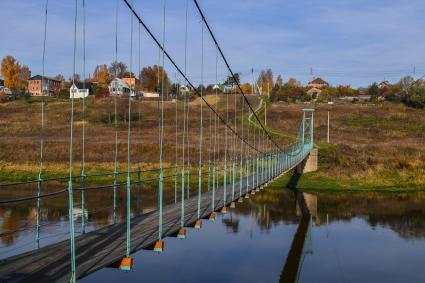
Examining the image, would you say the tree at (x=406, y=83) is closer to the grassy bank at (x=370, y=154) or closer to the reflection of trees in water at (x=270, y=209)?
the grassy bank at (x=370, y=154)

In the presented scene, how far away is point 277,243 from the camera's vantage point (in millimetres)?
18312

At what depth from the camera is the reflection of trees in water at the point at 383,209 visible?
21.4 meters

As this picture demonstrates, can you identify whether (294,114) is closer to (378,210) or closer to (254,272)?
(378,210)

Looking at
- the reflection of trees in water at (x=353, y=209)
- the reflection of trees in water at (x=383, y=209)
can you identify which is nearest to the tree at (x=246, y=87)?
the reflection of trees in water at (x=353, y=209)

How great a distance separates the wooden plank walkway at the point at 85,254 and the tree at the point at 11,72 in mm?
69134

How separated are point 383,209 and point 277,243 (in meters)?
9.16

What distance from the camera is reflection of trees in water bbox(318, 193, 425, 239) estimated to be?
21.4 metres

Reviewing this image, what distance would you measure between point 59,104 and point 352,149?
124 feet

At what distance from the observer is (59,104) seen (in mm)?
63031

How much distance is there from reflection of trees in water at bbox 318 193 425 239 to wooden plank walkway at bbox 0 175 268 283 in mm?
13730

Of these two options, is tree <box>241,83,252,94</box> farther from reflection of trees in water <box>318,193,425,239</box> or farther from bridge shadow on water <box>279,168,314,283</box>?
reflection of trees in water <box>318,193,425,239</box>

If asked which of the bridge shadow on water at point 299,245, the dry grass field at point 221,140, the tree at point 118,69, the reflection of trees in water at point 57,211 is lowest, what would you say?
the bridge shadow on water at point 299,245

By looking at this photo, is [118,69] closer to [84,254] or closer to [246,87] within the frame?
[84,254]

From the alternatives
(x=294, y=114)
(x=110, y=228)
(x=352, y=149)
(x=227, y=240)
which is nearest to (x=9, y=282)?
(x=110, y=228)
